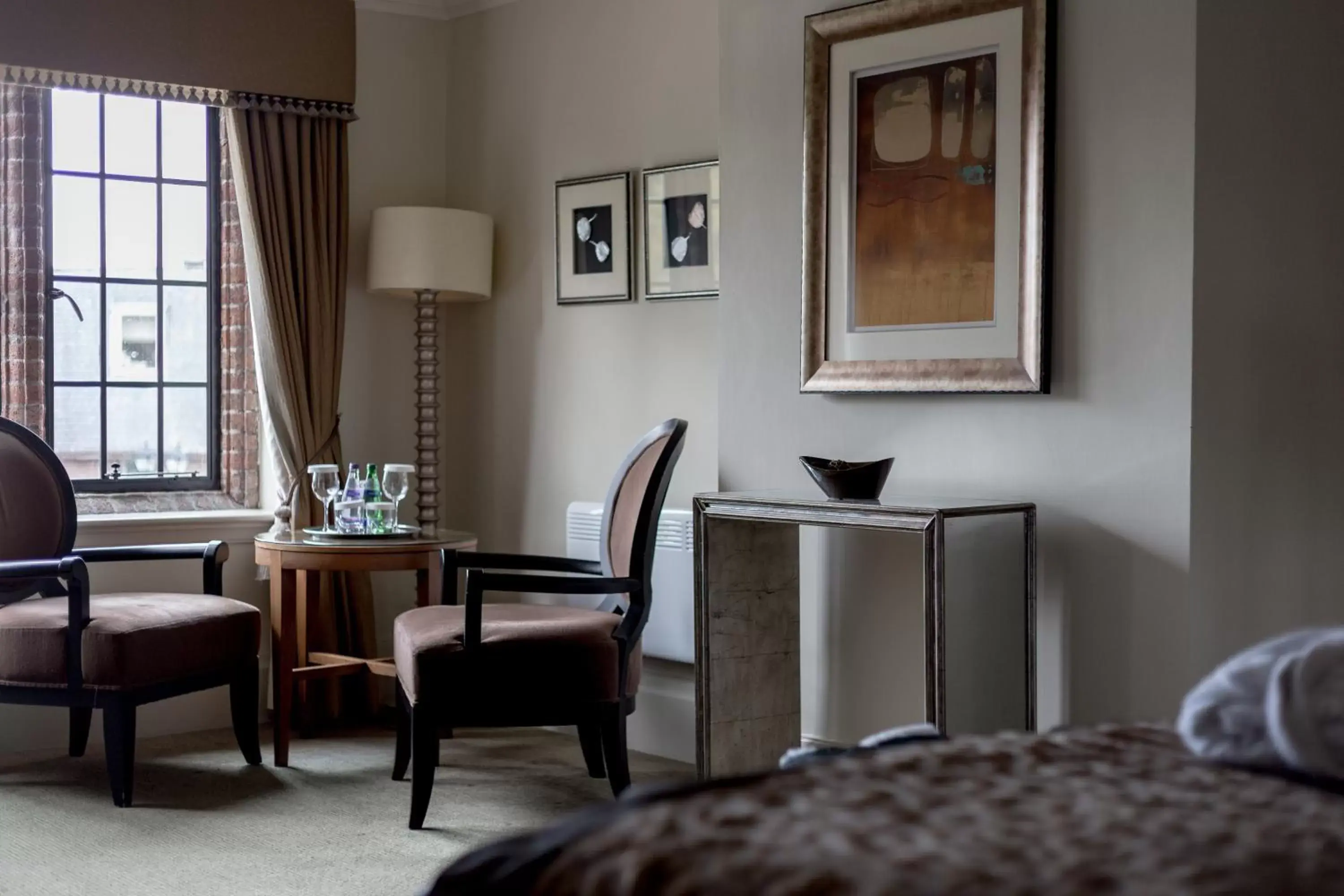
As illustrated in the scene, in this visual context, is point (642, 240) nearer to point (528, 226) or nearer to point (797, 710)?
point (528, 226)

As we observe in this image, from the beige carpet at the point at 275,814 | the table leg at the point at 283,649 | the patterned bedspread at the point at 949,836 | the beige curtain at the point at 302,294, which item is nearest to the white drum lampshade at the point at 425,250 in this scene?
the beige curtain at the point at 302,294

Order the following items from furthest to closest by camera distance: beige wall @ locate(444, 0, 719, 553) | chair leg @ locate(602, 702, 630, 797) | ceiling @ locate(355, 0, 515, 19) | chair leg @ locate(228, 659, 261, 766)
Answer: ceiling @ locate(355, 0, 515, 19) < beige wall @ locate(444, 0, 719, 553) < chair leg @ locate(228, 659, 261, 766) < chair leg @ locate(602, 702, 630, 797)

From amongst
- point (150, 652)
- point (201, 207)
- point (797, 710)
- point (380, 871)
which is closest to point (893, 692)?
point (797, 710)

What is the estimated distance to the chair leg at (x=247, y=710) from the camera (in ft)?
13.9

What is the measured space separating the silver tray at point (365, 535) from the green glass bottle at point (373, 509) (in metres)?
0.05

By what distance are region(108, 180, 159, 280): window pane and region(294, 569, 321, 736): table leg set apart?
1.31 meters

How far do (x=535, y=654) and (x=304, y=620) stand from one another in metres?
1.24

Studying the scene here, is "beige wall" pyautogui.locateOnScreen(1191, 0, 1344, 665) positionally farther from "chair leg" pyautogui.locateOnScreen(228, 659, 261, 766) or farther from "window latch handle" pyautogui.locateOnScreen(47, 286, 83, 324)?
"window latch handle" pyautogui.locateOnScreen(47, 286, 83, 324)

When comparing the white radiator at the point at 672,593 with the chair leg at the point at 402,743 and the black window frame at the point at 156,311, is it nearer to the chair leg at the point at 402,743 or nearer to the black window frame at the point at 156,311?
the chair leg at the point at 402,743

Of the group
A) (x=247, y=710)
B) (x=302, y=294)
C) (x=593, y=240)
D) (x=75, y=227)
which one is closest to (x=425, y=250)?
(x=302, y=294)

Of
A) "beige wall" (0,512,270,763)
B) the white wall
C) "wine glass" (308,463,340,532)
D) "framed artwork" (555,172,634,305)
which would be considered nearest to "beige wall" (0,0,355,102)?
"framed artwork" (555,172,634,305)

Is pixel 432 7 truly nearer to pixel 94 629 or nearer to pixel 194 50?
pixel 194 50

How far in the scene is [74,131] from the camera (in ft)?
15.9

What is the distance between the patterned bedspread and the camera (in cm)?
79
